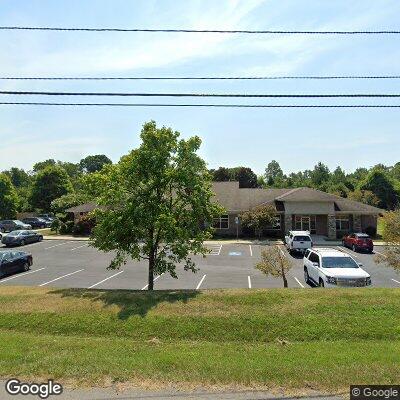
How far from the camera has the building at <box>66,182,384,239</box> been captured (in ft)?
134

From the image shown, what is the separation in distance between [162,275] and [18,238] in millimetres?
19655

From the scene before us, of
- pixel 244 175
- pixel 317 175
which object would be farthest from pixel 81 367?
pixel 317 175

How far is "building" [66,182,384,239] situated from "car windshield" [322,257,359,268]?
75.0 feet

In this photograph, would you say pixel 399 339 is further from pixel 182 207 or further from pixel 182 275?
pixel 182 275

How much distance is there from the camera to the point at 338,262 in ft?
58.5

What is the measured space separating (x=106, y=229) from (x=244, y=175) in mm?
84163

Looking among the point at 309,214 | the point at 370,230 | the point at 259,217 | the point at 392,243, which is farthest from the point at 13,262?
the point at 370,230

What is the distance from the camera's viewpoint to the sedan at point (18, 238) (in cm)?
3638

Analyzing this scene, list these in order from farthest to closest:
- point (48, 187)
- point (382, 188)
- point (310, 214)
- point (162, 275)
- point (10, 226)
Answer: point (48, 187)
point (382, 188)
point (10, 226)
point (310, 214)
point (162, 275)

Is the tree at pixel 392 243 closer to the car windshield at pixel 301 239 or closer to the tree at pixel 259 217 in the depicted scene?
the car windshield at pixel 301 239

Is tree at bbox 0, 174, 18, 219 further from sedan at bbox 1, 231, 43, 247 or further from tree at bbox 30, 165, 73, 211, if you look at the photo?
sedan at bbox 1, 231, 43, 247

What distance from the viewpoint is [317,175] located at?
10812 cm
